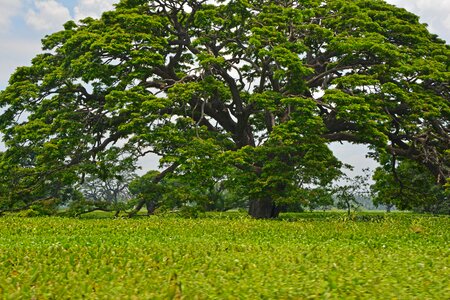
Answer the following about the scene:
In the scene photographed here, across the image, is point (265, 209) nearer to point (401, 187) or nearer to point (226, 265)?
point (401, 187)

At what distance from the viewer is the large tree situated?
74.7 feet

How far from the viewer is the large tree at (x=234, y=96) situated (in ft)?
74.7

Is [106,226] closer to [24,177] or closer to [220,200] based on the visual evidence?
[24,177]

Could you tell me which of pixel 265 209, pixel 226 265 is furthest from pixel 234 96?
pixel 226 265

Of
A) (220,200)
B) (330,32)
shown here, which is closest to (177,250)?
(330,32)

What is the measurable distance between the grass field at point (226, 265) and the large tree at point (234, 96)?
6656 millimetres

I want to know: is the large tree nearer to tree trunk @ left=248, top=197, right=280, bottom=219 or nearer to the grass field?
tree trunk @ left=248, top=197, right=280, bottom=219

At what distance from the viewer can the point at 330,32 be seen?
81.3ft

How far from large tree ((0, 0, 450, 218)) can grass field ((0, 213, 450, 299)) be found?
6.66 m

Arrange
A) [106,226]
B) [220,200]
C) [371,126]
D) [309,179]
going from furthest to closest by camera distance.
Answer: [220,200], [309,179], [371,126], [106,226]

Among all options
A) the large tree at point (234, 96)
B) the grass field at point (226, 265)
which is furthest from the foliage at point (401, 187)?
the grass field at point (226, 265)

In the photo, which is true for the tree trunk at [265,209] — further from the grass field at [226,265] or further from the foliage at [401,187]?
the grass field at [226,265]

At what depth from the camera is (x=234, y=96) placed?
87.1ft

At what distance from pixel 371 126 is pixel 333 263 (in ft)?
44.7
